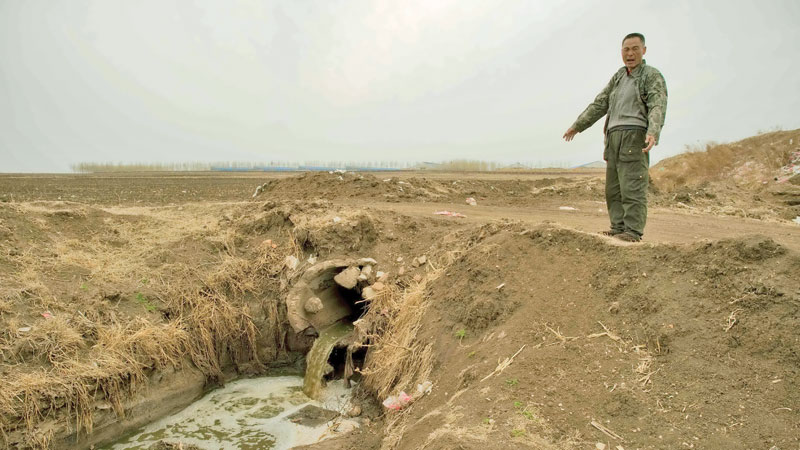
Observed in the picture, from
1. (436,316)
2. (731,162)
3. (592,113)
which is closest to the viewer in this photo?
(592,113)

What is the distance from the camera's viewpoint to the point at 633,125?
456 cm

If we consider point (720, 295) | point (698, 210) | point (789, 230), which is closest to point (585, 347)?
point (720, 295)

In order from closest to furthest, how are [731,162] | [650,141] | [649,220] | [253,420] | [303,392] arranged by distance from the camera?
[650,141] < [253,420] < [303,392] < [649,220] < [731,162]

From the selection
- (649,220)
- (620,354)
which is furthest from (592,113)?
(649,220)

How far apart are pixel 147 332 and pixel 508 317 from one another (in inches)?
175

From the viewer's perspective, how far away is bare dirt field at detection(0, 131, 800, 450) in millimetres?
3020

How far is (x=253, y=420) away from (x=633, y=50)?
5975 millimetres

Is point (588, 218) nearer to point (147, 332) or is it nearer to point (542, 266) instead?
point (542, 266)

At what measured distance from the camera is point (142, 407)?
5684mm

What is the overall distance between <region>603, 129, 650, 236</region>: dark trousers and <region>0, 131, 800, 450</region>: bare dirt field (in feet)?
1.30

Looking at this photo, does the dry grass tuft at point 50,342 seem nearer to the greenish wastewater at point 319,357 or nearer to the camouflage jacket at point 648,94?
the greenish wastewater at point 319,357

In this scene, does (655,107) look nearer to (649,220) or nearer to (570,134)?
(570,134)

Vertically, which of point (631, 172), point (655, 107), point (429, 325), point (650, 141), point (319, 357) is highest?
point (655, 107)

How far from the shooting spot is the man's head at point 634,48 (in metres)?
4.57
